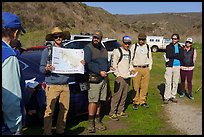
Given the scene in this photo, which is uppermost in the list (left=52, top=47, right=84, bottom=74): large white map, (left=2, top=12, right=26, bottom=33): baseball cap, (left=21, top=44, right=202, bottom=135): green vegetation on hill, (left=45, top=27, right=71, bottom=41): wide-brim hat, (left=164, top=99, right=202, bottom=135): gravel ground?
(left=2, top=12, right=26, bottom=33): baseball cap

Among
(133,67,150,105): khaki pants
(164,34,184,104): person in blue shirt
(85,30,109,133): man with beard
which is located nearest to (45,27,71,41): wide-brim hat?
(85,30,109,133): man with beard

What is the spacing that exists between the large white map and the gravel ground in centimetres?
232

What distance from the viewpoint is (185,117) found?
7.86m

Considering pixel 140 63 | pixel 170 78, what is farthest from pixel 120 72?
pixel 170 78

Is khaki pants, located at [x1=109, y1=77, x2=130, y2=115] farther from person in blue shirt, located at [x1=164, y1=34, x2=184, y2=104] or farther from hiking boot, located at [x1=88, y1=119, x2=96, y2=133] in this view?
person in blue shirt, located at [x1=164, y1=34, x2=184, y2=104]

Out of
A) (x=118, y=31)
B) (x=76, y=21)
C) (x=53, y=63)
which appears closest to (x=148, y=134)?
(x=53, y=63)

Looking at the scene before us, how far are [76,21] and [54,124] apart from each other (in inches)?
1766

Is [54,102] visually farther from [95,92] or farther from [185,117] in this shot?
[185,117]

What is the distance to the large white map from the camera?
565 cm

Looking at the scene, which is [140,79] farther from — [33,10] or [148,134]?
[33,10]

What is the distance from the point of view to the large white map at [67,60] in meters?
5.65

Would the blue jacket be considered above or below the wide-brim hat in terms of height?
below

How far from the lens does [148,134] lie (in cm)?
635

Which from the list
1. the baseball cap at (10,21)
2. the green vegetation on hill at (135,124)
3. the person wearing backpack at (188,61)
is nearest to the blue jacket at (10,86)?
the baseball cap at (10,21)
